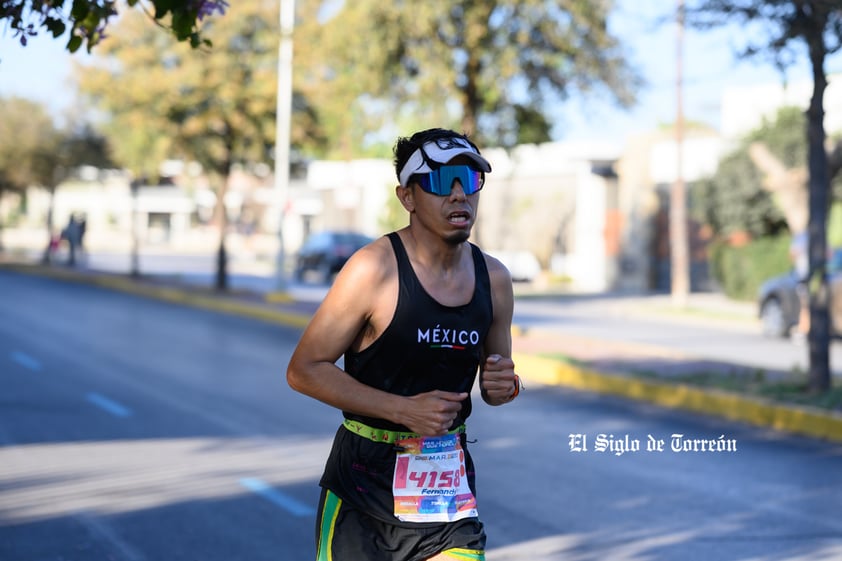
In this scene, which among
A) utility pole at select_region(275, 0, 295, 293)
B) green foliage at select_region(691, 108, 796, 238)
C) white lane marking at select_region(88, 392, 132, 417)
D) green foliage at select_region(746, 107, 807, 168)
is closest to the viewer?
white lane marking at select_region(88, 392, 132, 417)

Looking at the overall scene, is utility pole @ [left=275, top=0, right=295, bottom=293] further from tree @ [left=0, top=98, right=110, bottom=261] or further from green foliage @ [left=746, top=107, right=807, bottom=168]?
tree @ [left=0, top=98, right=110, bottom=261]

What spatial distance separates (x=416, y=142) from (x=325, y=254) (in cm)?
3423

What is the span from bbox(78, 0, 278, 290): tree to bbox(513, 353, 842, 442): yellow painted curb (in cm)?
1311

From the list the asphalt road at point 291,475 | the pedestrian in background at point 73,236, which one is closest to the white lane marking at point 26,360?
the asphalt road at point 291,475

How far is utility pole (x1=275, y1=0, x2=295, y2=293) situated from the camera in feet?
80.5

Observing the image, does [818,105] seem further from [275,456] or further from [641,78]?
[641,78]

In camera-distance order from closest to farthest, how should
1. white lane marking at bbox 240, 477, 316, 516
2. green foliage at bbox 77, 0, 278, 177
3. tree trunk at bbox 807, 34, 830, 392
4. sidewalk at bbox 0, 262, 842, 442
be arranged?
white lane marking at bbox 240, 477, 316, 516, sidewalk at bbox 0, 262, 842, 442, tree trunk at bbox 807, 34, 830, 392, green foliage at bbox 77, 0, 278, 177

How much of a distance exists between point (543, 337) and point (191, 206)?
80.2 m

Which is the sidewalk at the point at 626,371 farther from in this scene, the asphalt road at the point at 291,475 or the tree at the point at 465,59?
the tree at the point at 465,59

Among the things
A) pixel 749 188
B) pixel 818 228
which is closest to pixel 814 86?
pixel 818 228

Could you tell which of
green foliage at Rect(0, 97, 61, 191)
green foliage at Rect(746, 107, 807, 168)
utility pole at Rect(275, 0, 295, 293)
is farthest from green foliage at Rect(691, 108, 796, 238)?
green foliage at Rect(0, 97, 61, 191)

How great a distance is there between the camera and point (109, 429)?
10.2 metres

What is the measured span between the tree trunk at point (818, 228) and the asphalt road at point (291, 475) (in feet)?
4.45

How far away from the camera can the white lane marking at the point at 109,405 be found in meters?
11.1
